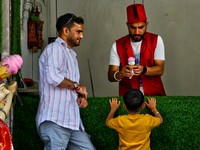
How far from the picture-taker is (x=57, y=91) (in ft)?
7.59

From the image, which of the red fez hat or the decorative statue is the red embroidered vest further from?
the decorative statue

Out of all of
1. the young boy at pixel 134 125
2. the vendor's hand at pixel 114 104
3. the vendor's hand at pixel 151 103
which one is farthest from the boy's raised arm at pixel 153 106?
the vendor's hand at pixel 114 104

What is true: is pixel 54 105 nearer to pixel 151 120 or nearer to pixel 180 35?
pixel 151 120

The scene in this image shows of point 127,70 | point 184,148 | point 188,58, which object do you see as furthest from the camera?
point 188,58

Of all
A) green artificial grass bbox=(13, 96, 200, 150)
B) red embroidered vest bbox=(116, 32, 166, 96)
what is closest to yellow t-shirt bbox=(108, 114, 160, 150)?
green artificial grass bbox=(13, 96, 200, 150)

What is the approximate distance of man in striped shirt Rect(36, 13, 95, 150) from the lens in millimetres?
2221

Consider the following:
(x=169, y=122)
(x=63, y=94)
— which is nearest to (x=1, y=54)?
(x=63, y=94)

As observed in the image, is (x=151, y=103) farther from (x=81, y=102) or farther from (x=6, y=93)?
(x=6, y=93)

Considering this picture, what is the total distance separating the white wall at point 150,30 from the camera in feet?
16.4

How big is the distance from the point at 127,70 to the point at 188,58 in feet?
8.56

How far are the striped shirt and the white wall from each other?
6.28 feet

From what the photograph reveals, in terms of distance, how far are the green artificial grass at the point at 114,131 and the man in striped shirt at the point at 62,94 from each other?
0.26 m

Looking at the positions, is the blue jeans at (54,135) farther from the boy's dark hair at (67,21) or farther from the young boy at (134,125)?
the boy's dark hair at (67,21)

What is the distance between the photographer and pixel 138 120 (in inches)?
92.0
